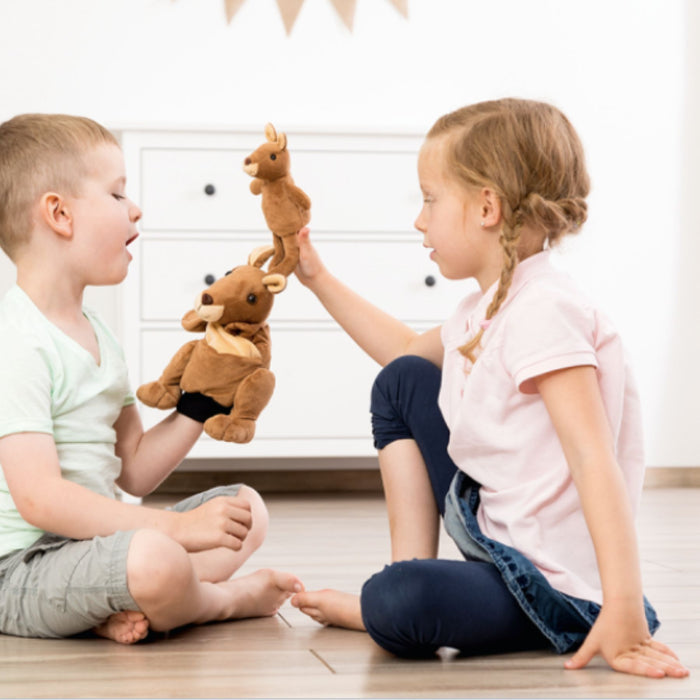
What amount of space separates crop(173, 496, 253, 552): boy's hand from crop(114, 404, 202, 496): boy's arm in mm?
176

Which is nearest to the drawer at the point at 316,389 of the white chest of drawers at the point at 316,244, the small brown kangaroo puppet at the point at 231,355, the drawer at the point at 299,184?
the white chest of drawers at the point at 316,244

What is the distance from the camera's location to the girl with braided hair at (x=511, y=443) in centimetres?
92

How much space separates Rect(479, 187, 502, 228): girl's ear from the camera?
3.47ft

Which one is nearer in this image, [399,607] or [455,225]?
[399,607]

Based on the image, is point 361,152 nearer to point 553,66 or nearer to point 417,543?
point 553,66

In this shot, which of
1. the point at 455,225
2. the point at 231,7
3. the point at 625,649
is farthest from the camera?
the point at 231,7

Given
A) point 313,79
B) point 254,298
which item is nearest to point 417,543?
point 254,298

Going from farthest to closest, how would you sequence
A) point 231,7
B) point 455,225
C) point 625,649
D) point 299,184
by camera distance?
1. point 231,7
2. point 299,184
3. point 455,225
4. point 625,649

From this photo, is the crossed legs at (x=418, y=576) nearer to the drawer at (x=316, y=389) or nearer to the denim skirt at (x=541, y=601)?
the denim skirt at (x=541, y=601)

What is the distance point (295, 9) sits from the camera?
2.80m

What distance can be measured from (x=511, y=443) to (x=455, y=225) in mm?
231

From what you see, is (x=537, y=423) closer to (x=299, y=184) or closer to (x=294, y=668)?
(x=294, y=668)

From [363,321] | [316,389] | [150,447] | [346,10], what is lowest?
[316,389]

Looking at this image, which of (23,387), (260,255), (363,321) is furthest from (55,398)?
(363,321)
